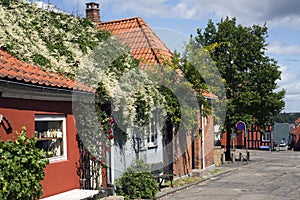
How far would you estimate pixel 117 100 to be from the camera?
1193 cm

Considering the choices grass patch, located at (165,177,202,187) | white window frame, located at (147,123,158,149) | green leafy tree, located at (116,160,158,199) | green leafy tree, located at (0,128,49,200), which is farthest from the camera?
grass patch, located at (165,177,202,187)

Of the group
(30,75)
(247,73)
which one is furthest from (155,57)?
(247,73)

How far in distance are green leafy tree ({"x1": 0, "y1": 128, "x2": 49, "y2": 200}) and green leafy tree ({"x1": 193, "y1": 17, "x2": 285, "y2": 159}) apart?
23.1 m

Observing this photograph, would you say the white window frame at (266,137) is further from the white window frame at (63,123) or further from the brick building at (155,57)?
the white window frame at (63,123)

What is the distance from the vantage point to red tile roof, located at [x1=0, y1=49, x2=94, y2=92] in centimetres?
839

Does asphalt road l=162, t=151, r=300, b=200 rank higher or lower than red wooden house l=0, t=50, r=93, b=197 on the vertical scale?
lower

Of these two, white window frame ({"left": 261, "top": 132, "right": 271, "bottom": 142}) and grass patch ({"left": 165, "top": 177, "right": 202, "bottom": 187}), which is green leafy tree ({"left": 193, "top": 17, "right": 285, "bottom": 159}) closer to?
grass patch ({"left": 165, "top": 177, "right": 202, "bottom": 187})

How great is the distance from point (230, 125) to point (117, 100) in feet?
64.6

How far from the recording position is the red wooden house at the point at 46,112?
28.1ft

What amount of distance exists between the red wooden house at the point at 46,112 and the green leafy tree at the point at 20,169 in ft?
2.18

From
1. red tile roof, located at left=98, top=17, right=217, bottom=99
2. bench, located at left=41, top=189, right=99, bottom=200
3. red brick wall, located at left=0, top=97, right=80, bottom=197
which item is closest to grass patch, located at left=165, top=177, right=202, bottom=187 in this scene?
red tile roof, located at left=98, top=17, right=217, bottom=99

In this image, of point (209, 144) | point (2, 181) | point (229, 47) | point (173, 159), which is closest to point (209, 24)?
point (229, 47)

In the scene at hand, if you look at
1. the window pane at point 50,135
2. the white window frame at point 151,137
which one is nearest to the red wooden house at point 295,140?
the white window frame at point 151,137

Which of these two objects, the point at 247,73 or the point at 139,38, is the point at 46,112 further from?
the point at 247,73
